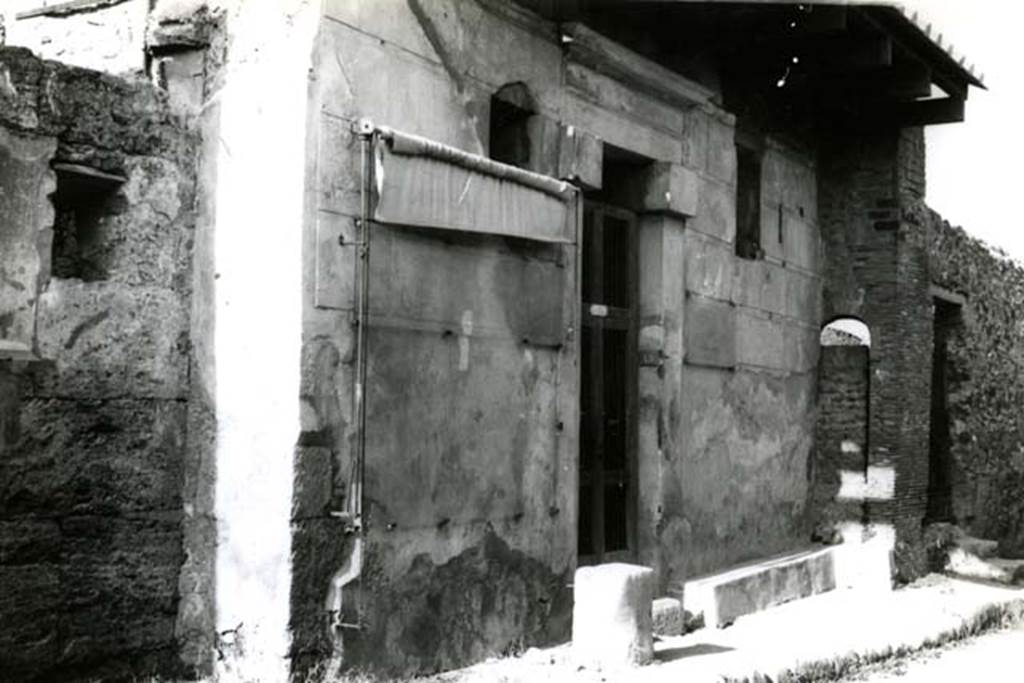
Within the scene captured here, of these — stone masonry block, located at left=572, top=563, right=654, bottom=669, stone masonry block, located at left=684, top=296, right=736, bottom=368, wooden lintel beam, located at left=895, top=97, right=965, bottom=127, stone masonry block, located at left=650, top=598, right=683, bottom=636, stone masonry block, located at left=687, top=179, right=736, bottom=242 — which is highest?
wooden lintel beam, located at left=895, top=97, right=965, bottom=127

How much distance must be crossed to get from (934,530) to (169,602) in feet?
25.7

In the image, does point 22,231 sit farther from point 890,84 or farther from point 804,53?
point 890,84

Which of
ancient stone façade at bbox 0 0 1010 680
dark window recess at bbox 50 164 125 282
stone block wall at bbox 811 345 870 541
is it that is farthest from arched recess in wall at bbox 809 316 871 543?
dark window recess at bbox 50 164 125 282

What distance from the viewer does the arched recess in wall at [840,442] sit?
10.7 meters

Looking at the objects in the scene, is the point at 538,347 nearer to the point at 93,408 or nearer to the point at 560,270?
the point at 560,270

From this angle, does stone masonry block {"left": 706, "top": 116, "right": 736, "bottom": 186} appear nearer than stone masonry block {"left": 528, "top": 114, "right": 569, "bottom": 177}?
No

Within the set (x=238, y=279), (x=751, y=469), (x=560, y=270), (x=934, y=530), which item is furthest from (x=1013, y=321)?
(x=238, y=279)

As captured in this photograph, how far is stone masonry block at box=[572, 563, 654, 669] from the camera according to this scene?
21.0 ft

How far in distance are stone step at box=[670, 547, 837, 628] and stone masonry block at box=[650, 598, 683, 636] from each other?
0.19 metres

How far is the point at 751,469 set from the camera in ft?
31.5

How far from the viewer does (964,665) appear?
709 centimetres

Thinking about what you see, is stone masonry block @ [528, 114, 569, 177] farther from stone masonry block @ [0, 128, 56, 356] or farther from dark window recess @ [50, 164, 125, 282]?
stone masonry block @ [0, 128, 56, 356]

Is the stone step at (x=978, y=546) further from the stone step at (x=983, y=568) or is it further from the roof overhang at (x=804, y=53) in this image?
the roof overhang at (x=804, y=53)

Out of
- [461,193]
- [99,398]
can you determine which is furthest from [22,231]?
[461,193]
